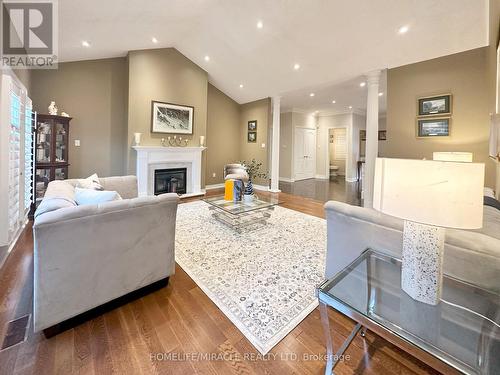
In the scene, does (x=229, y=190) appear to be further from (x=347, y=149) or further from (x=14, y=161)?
(x=347, y=149)

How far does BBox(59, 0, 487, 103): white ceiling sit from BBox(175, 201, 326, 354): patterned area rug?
3083 mm

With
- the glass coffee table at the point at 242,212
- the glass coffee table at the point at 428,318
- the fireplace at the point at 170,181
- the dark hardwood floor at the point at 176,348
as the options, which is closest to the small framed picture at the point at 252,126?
the fireplace at the point at 170,181

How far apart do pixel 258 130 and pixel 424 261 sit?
6.32m

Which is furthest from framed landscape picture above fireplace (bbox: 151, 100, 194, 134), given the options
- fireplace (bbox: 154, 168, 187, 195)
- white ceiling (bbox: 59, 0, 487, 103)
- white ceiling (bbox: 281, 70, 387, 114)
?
white ceiling (bbox: 281, 70, 387, 114)

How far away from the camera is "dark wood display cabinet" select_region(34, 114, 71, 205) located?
159 inches

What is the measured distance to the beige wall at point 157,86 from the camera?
503 cm

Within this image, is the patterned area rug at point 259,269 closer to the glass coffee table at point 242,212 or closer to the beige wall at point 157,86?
the glass coffee table at point 242,212

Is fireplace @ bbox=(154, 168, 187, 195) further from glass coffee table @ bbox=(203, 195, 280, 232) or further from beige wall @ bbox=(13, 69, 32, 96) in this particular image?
beige wall @ bbox=(13, 69, 32, 96)

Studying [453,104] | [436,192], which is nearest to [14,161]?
[436,192]

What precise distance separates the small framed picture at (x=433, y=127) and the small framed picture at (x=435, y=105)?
0.11 m

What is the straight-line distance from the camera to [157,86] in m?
5.30

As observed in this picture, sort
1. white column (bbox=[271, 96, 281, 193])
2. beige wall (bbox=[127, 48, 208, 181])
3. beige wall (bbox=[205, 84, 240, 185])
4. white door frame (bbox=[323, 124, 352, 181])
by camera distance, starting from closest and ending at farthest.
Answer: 1. beige wall (bbox=[127, 48, 208, 181])
2. white column (bbox=[271, 96, 281, 193])
3. beige wall (bbox=[205, 84, 240, 185])
4. white door frame (bbox=[323, 124, 352, 181])

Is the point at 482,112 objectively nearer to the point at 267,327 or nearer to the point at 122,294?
the point at 267,327

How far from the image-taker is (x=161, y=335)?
1.50 metres
